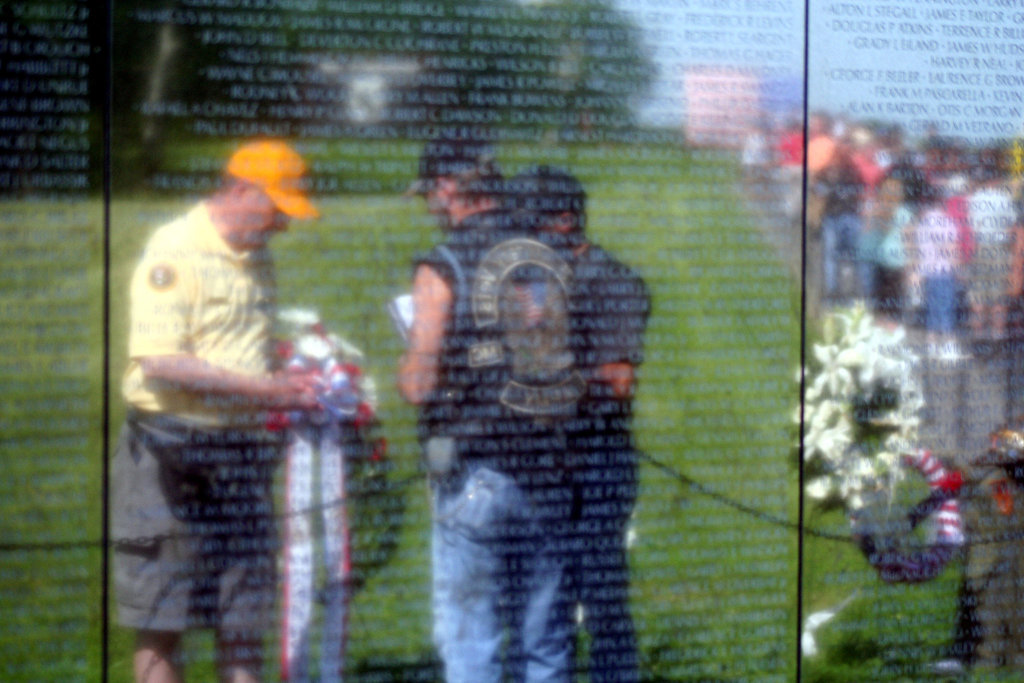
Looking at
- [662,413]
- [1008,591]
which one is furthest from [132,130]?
[1008,591]

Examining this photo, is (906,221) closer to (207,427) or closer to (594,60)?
(594,60)

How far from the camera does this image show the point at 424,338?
10.4 ft

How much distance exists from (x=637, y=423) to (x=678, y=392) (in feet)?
0.48

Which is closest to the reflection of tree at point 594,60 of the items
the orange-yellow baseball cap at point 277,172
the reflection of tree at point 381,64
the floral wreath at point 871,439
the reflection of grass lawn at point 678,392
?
the reflection of tree at point 381,64

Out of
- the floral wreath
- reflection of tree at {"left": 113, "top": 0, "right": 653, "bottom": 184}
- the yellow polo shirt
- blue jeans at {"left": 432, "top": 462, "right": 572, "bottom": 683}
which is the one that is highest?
reflection of tree at {"left": 113, "top": 0, "right": 653, "bottom": 184}

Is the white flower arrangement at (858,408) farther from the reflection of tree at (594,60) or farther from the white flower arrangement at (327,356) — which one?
the white flower arrangement at (327,356)

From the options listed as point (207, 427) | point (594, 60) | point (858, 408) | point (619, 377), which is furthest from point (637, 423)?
point (207, 427)

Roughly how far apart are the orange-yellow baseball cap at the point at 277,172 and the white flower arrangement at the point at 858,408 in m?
1.50

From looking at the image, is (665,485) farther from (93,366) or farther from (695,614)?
(93,366)

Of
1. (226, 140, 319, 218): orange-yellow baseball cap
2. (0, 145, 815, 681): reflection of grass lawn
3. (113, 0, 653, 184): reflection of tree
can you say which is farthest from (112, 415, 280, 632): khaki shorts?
(113, 0, 653, 184): reflection of tree

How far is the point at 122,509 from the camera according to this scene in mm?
3016

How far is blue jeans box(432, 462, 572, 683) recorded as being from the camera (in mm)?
3195

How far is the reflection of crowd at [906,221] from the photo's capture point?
3.47m

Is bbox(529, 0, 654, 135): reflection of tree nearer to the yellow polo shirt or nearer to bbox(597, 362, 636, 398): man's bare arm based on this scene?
bbox(597, 362, 636, 398): man's bare arm
